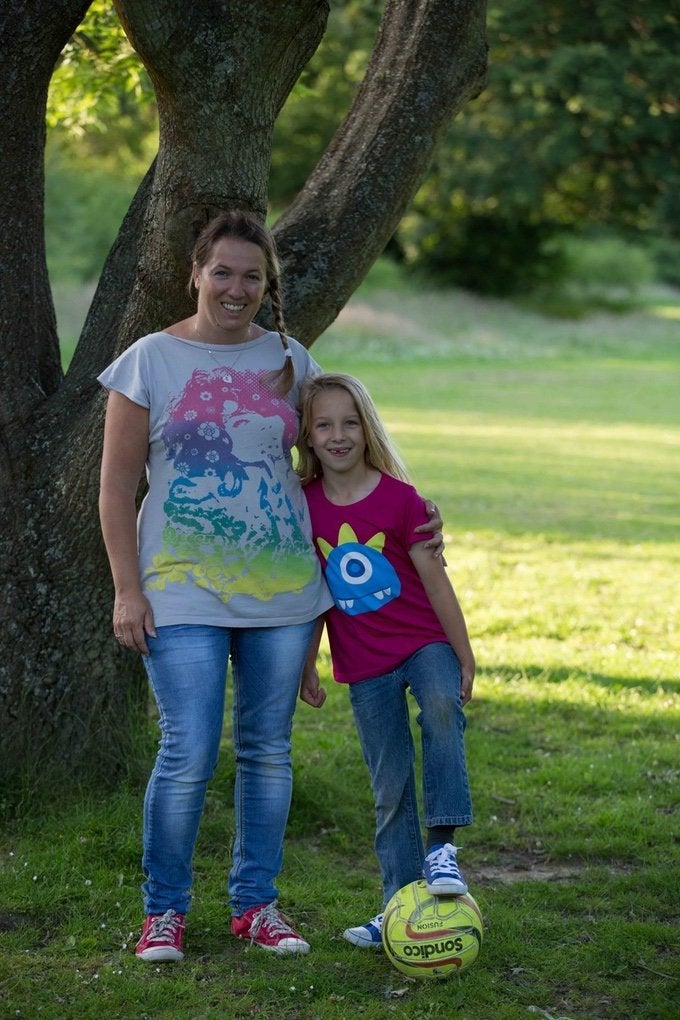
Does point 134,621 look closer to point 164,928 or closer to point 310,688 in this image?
point 310,688

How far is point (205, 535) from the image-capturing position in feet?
12.9

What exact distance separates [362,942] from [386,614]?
1.12 m

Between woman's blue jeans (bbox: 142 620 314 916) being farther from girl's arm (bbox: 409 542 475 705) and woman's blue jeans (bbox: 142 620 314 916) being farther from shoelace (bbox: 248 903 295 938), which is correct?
girl's arm (bbox: 409 542 475 705)

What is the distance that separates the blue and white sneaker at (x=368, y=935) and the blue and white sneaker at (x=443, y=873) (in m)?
0.40

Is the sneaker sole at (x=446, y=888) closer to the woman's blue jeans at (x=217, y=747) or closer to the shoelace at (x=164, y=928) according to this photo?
the woman's blue jeans at (x=217, y=747)

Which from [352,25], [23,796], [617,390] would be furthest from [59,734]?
[352,25]

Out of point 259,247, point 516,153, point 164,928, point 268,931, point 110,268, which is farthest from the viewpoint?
point 516,153

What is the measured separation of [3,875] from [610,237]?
58614 millimetres

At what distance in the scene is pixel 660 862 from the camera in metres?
5.19

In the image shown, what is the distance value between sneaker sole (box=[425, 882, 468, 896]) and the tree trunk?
1838mm

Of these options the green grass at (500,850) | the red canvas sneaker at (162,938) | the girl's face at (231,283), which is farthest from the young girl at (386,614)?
the red canvas sneaker at (162,938)

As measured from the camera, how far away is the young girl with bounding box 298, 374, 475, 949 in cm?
405

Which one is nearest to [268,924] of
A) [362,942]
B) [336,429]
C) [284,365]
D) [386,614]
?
[362,942]

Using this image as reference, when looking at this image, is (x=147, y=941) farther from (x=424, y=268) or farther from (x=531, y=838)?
(x=424, y=268)
